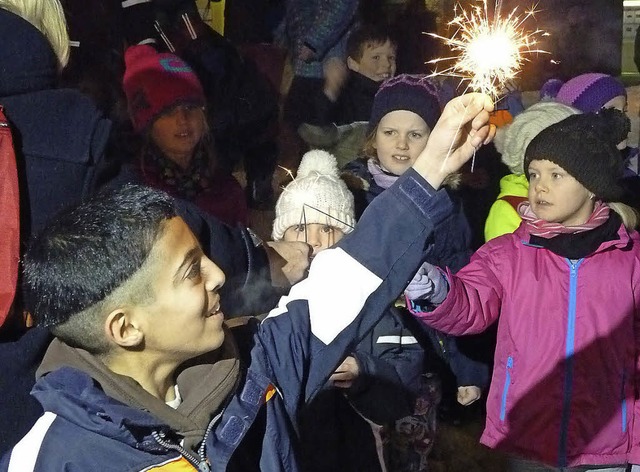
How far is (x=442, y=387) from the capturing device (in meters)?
3.79

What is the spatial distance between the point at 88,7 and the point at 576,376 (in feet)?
9.08

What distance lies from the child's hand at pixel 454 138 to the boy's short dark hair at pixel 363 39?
305 centimetres

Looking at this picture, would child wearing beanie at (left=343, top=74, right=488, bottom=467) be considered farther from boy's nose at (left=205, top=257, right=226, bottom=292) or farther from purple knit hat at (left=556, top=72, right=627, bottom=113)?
boy's nose at (left=205, top=257, right=226, bottom=292)

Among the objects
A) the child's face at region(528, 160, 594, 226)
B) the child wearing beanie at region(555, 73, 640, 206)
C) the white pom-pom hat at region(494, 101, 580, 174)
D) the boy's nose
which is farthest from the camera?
the child wearing beanie at region(555, 73, 640, 206)

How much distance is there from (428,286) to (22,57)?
Result: 4.71ft

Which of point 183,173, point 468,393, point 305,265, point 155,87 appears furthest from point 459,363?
point 155,87

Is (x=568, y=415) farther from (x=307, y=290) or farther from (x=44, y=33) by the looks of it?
(x=44, y=33)

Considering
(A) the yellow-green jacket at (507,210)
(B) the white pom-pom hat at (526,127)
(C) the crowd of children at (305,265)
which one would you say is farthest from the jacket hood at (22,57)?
(B) the white pom-pom hat at (526,127)

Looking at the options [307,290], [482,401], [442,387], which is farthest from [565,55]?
[307,290]

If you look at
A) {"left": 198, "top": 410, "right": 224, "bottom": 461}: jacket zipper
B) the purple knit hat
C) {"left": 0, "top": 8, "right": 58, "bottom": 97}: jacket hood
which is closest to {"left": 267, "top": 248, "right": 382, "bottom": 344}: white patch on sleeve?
{"left": 198, "top": 410, "right": 224, "bottom": 461}: jacket zipper

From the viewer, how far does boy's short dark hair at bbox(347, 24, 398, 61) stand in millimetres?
4949

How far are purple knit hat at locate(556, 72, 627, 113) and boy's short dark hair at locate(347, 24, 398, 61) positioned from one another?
3.30ft

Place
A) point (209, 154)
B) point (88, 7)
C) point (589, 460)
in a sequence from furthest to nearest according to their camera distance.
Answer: point (88, 7), point (209, 154), point (589, 460)

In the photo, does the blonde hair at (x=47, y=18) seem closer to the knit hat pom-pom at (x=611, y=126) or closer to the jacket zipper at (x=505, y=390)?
the jacket zipper at (x=505, y=390)
